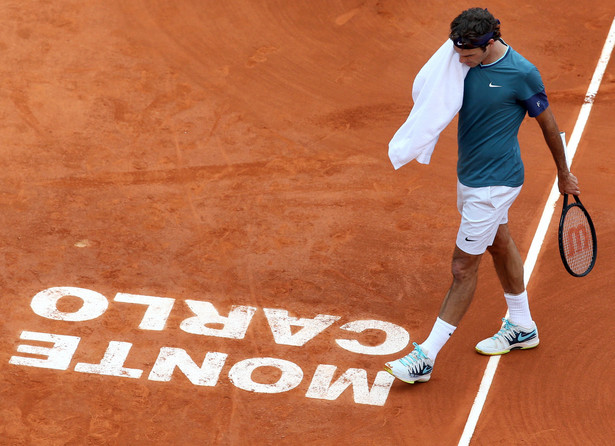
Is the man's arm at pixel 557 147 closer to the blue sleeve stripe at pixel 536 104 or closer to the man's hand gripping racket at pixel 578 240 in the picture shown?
the blue sleeve stripe at pixel 536 104

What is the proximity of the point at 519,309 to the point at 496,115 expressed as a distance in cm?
164

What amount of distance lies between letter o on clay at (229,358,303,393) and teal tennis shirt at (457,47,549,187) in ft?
6.28

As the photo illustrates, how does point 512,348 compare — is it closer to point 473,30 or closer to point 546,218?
point 546,218

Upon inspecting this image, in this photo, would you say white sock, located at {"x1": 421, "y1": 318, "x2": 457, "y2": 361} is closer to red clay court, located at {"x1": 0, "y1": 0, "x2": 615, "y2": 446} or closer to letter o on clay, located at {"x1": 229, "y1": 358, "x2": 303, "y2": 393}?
red clay court, located at {"x1": 0, "y1": 0, "x2": 615, "y2": 446}

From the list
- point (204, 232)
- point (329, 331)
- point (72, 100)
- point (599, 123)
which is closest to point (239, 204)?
point (204, 232)

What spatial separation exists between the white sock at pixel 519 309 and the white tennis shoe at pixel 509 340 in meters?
0.04

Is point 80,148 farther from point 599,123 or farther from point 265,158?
point 599,123

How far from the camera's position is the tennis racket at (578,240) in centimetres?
672

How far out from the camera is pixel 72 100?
9992 mm

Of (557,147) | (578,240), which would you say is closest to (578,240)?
(578,240)

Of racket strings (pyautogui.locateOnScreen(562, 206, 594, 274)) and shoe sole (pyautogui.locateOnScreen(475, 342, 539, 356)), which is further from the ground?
racket strings (pyautogui.locateOnScreen(562, 206, 594, 274))

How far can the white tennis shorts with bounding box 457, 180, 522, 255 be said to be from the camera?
6.36m

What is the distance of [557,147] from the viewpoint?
20.7 feet

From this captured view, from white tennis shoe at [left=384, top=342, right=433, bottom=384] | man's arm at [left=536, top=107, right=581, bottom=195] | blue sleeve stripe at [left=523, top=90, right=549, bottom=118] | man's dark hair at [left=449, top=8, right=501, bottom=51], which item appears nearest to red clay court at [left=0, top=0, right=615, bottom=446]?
white tennis shoe at [left=384, top=342, right=433, bottom=384]
